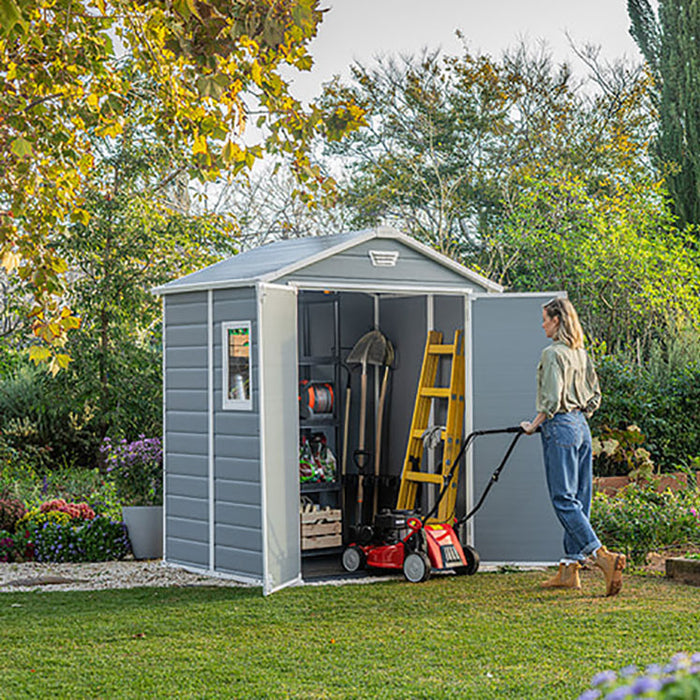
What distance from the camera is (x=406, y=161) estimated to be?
20609 mm

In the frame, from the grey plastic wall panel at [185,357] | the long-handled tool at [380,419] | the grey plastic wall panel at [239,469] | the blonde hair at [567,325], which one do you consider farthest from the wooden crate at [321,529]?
the blonde hair at [567,325]

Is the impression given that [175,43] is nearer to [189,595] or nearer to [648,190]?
[189,595]

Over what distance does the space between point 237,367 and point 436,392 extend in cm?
183

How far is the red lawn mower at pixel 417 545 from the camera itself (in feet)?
24.8

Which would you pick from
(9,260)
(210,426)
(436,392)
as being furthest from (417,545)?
(9,260)

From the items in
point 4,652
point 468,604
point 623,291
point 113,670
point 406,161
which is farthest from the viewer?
point 406,161

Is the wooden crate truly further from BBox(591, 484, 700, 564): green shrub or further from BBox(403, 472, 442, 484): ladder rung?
BBox(591, 484, 700, 564): green shrub

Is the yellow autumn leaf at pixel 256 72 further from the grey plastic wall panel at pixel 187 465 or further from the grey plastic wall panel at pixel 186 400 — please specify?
the grey plastic wall panel at pixel 187 465

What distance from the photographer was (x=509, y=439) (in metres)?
8.20

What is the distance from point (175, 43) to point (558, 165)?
16076mm

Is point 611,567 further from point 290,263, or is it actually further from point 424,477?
point 290,263

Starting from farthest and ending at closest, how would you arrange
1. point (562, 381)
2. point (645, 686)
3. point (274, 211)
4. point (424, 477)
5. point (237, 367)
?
point (274, 211) → point (424, 477) → point (237, 367) → point (562, 381) → point (645, 686)

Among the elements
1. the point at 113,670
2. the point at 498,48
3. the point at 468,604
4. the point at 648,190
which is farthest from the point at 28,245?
the point at 498,48

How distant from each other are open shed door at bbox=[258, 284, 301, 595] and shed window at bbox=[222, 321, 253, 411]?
0.20 metres
